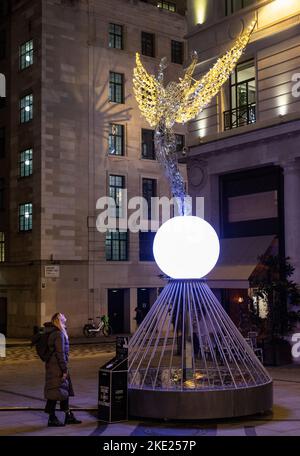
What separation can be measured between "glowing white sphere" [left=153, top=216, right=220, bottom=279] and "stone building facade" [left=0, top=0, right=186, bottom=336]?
22.9 metres

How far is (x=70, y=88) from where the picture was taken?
36.4 m

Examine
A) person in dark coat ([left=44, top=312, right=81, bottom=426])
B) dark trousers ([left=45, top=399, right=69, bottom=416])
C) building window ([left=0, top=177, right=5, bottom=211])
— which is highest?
building window ([left=0, top=177, right=5, bottom=211])

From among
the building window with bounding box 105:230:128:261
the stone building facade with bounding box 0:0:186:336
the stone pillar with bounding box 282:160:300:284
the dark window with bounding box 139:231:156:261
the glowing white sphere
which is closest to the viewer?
the glowing white sphere

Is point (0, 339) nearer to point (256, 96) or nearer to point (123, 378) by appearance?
point (256, 96)

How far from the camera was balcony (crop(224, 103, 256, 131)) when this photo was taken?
24109 millimetres

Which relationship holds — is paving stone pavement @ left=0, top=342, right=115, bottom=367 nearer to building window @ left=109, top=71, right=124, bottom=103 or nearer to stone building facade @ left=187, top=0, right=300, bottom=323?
stone building facade @ left=187, top=0, right=300, bottom=323

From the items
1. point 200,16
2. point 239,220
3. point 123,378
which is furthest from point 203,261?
point 200,16

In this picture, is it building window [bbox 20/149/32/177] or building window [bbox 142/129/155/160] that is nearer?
building window [bbox 20/149/32/177]

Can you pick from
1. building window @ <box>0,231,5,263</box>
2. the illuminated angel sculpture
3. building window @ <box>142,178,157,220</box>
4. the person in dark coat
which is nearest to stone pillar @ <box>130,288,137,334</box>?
building window @ <box>142,178,157,220</box>

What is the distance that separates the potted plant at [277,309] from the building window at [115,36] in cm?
2138

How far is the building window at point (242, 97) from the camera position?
24359mm

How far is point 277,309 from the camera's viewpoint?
2152cm

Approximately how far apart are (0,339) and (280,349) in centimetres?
1776

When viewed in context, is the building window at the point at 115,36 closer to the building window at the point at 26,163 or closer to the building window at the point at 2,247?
the building window at the point at 26,163
